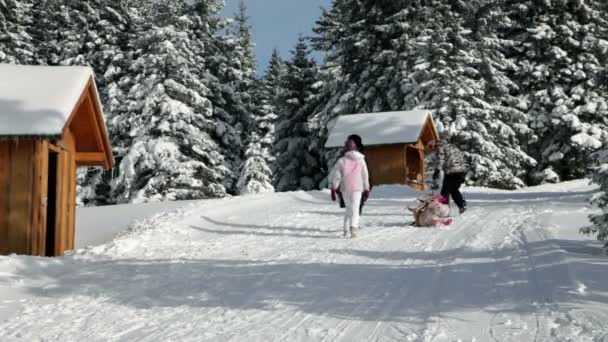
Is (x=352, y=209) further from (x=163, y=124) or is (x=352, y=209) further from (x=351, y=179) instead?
(x=163, y=124)

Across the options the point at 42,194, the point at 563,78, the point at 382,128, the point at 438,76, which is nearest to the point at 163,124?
the point at 382,128

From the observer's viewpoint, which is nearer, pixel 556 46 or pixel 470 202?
pixel 470 202

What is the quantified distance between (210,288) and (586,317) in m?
4.03

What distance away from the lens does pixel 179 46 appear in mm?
31109

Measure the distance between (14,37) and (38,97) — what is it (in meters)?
25.7

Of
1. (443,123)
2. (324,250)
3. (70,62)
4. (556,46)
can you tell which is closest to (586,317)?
(324,250)

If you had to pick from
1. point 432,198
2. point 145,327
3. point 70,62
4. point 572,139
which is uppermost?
point 70,62

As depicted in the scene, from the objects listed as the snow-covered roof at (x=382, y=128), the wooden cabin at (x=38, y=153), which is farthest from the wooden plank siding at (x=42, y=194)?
the snow-covered roof at (x=382, y=128)

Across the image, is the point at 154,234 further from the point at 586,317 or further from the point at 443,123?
the point at 443,123

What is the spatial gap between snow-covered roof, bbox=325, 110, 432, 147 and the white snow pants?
43.8 feet

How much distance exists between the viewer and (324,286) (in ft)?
22.9

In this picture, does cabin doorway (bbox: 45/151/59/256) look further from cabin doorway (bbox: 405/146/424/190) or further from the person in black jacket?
cabin doorway (bbox: 405/146/424/190)

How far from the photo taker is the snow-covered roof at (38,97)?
1071cm

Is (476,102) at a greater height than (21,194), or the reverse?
(476,102)
